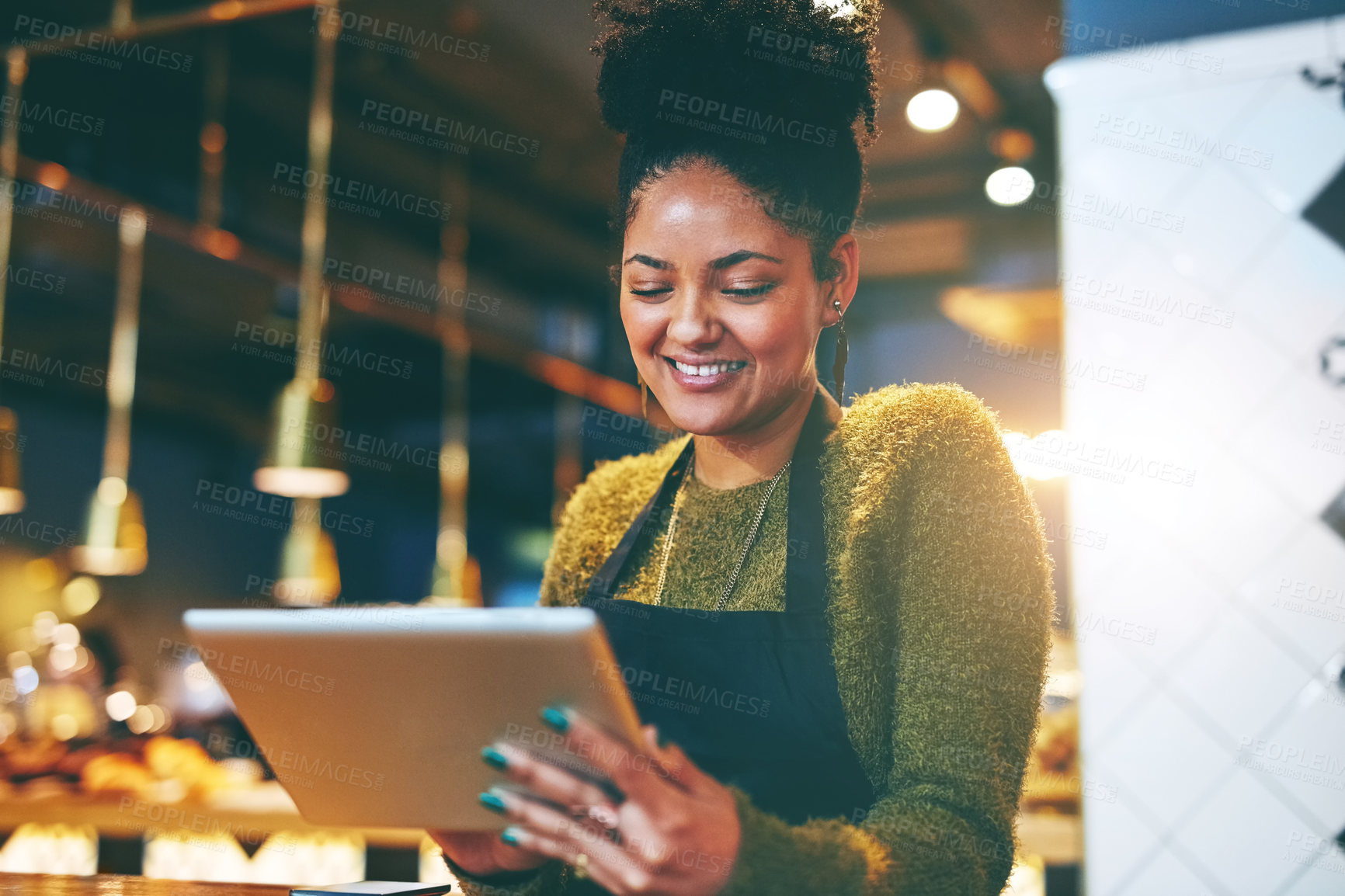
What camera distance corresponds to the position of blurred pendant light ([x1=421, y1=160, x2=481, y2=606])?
4.67 m

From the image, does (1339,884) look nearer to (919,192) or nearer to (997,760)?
(997,760)

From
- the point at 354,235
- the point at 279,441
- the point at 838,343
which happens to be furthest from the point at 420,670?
the point at 354,235

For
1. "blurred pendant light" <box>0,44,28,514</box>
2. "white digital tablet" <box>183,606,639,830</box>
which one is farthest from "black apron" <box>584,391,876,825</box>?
"blurred pendant light" <box>0,44,28,514</box>

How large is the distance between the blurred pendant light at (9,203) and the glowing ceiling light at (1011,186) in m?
3.58

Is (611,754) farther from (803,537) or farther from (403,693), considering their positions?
(803,537)

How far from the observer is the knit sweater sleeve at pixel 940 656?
97 centimetres

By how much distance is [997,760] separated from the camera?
41.9 inches

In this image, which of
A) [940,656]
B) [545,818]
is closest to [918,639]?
[940,656]

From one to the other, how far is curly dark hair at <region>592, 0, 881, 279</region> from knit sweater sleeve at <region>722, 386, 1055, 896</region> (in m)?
0.28

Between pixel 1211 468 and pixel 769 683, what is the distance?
1.50 metres

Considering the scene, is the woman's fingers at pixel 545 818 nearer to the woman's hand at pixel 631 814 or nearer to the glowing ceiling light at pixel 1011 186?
the woman's hand at pixel 631 814

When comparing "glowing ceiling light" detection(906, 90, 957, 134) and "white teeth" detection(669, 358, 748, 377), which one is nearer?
"white teeth" detection(669, 358, 748, 377)

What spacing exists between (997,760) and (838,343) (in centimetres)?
61

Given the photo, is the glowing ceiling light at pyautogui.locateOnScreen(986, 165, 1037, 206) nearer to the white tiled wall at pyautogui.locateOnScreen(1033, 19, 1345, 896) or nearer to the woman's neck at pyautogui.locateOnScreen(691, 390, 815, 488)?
the white tiled wall at pyautogui.locateOnScreen(1033, 19, 1345, 896)
